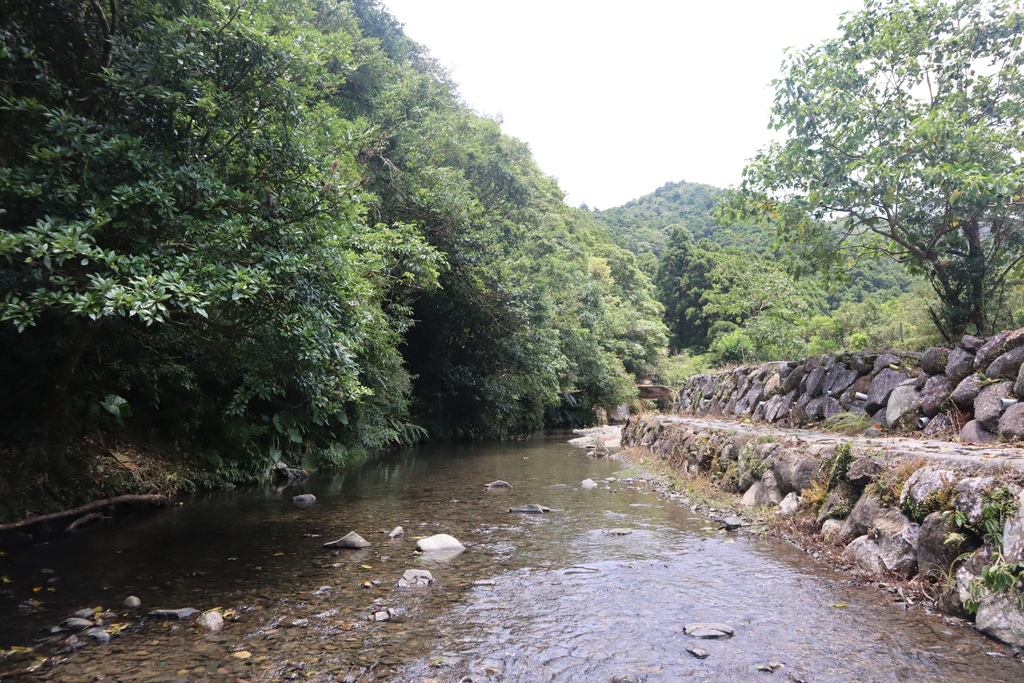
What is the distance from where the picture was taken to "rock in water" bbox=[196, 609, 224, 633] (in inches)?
146

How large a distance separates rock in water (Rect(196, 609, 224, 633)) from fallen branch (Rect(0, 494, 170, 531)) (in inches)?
132

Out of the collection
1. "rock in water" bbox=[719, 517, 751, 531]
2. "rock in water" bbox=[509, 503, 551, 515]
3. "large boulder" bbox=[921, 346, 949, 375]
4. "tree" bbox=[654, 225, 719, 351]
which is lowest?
"rock in water" bbox=[719, 517, 751, 531]

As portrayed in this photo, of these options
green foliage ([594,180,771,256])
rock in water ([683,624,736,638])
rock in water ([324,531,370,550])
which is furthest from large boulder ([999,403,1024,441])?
green foliage ([594,180,771,256])

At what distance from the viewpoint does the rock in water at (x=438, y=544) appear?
565 centimetres

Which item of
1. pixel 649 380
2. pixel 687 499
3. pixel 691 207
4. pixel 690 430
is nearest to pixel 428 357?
pixel 690 430

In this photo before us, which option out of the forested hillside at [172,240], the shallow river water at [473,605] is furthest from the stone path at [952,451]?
the forested hillside at [172,240]

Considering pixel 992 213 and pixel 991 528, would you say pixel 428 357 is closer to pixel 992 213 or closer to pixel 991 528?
pixel 992 213

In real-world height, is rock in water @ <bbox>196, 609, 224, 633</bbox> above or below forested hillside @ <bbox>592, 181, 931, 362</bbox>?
below

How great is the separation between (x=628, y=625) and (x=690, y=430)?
847 cm

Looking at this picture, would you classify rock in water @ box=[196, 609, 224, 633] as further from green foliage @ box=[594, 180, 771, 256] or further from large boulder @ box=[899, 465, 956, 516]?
green foliage @ box=[594, 180, 771, 256]

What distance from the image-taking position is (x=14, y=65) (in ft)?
15.5

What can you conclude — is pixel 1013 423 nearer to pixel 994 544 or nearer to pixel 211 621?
pixel 994 544

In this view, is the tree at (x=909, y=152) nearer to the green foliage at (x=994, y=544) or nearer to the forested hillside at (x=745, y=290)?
the forested hillside at (x=745, y=290)

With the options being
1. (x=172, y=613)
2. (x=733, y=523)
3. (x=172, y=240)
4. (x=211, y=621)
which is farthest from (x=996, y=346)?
(x=172, y=240)
